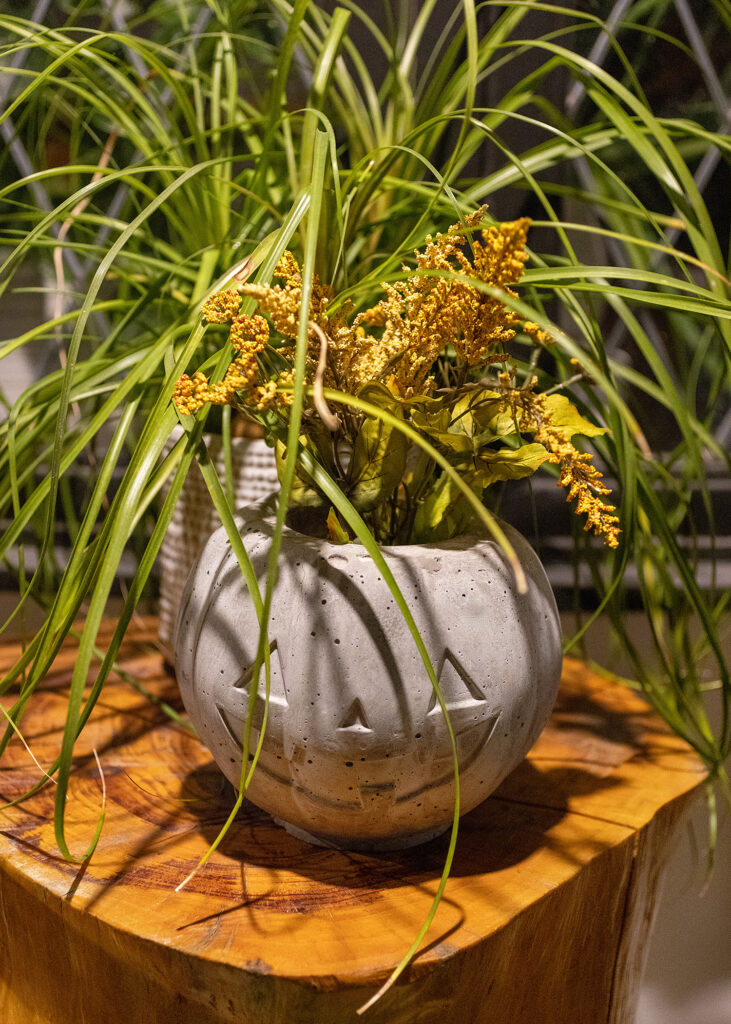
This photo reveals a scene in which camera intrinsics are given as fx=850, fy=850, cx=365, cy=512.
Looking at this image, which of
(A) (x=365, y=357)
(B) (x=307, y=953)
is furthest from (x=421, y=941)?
(A) (x=365, y=357)

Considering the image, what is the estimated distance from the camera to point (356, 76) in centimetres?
94

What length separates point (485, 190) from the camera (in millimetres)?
644

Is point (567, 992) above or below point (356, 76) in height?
below

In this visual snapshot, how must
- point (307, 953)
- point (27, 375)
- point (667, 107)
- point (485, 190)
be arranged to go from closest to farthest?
point (307, 953) < point (485, 190) < point (667, 107) < point (27, 375)

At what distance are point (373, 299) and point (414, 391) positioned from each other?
218 mm

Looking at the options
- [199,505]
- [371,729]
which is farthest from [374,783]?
[199,505]

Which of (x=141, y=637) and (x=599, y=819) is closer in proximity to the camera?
(x=599, y=819)

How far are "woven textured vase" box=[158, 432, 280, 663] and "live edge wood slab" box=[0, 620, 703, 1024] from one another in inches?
4.8

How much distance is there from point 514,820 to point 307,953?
192 mm

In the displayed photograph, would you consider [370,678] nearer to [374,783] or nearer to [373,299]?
[374,783]

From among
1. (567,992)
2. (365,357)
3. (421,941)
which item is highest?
(365,357)

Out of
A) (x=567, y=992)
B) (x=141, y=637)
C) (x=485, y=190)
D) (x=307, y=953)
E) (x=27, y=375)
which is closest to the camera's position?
(x=307, y=953)

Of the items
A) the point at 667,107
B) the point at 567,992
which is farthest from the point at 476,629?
the point at 667,107

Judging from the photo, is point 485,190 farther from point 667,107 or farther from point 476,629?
point 667,107
